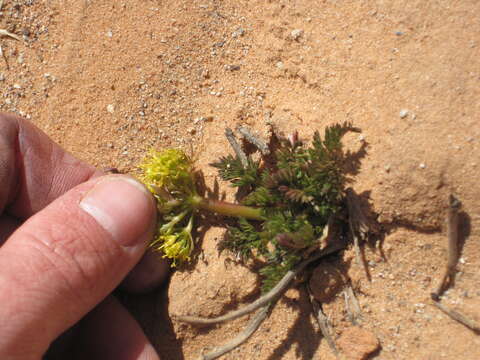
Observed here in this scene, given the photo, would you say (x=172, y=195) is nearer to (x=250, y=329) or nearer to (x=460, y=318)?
(x=250, y=329)

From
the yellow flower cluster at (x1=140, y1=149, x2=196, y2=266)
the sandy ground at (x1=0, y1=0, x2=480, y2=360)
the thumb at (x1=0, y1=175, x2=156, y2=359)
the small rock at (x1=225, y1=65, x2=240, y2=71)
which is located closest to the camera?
the thumb at (x1=0, y1=175, x2=156, y2=359)

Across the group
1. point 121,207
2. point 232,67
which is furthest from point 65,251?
point 232,67

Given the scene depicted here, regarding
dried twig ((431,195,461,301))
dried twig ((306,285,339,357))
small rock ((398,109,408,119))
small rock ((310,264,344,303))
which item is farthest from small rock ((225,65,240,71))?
dried twig ((431,195,461,301))

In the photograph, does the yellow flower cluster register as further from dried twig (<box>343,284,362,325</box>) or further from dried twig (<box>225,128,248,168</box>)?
dried twig (<box>343,284,362,325</box>)

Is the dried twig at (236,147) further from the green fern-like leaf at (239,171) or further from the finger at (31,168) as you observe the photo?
the finger at (31,168)

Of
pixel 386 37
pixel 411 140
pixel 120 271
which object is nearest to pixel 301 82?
pixel 386 37
